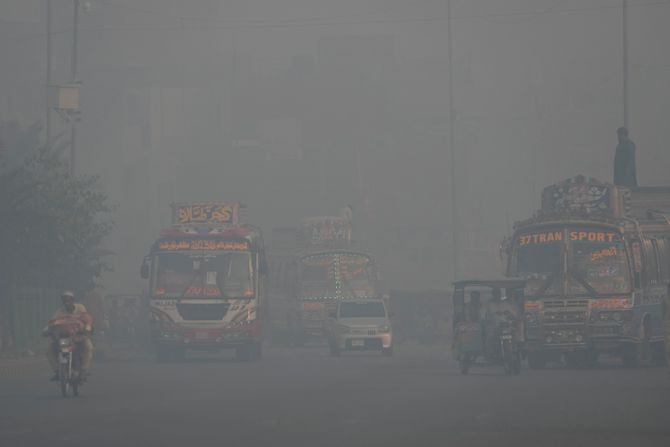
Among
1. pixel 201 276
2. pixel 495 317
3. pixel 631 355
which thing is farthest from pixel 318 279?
pixel 495 317

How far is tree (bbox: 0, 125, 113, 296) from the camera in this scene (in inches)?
1453

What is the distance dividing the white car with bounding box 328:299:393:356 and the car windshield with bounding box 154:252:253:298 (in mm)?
6142

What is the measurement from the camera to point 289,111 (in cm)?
11838

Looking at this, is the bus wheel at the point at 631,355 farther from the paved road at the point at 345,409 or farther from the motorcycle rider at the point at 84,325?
the motorcycle rider at the point at 84,325

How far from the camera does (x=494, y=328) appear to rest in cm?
2841

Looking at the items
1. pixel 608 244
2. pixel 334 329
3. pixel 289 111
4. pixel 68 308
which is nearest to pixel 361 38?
pixel 289 111

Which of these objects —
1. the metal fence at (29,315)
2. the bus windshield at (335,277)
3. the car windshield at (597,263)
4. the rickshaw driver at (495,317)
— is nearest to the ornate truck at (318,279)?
the bus windshield at (335,277)

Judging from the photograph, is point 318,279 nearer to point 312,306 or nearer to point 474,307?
point 312,306

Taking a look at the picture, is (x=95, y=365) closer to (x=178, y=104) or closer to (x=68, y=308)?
(x=68, y=308)

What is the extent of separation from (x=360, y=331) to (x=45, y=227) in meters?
10.2

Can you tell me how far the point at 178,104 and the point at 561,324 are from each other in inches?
3319

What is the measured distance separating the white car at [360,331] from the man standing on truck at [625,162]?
9533 millimetres

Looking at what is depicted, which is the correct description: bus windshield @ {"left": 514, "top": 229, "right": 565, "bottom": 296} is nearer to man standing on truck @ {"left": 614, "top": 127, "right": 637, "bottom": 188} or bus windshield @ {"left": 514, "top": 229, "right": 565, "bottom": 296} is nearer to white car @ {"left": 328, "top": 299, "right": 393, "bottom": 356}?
man standing on truck @ {"left": 614, "top": 127, "right": 637, "bottom": 188}

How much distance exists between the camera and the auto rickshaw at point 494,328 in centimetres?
2812
